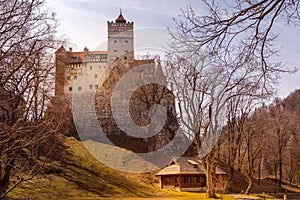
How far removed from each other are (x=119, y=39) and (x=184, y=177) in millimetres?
46041

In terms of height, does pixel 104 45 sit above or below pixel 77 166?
above

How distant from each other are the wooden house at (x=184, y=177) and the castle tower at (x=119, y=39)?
39865 mm

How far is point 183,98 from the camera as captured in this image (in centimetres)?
2998

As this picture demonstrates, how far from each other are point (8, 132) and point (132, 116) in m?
43.7

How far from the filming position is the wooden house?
37344 mm

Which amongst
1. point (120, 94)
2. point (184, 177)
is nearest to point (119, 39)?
point (120, 94)

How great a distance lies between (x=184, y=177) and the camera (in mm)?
37812

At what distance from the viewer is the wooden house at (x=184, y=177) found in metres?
37.3

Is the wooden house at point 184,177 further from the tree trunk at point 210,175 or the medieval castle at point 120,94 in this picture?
the tree trunk at point 210,175

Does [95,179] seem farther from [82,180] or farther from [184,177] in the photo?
[184,177]

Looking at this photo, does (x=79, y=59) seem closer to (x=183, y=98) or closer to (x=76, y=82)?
(x=76, y=82)

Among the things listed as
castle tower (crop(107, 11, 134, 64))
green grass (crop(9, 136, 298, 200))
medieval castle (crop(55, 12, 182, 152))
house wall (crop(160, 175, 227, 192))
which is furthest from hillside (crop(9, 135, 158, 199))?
castle tower (crop(107, 11, 134, 64))

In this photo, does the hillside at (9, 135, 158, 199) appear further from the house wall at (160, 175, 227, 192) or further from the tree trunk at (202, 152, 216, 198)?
the tree trunk at (202, 152, 216, 198)

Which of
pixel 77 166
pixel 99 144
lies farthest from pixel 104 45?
pixel 77 166
